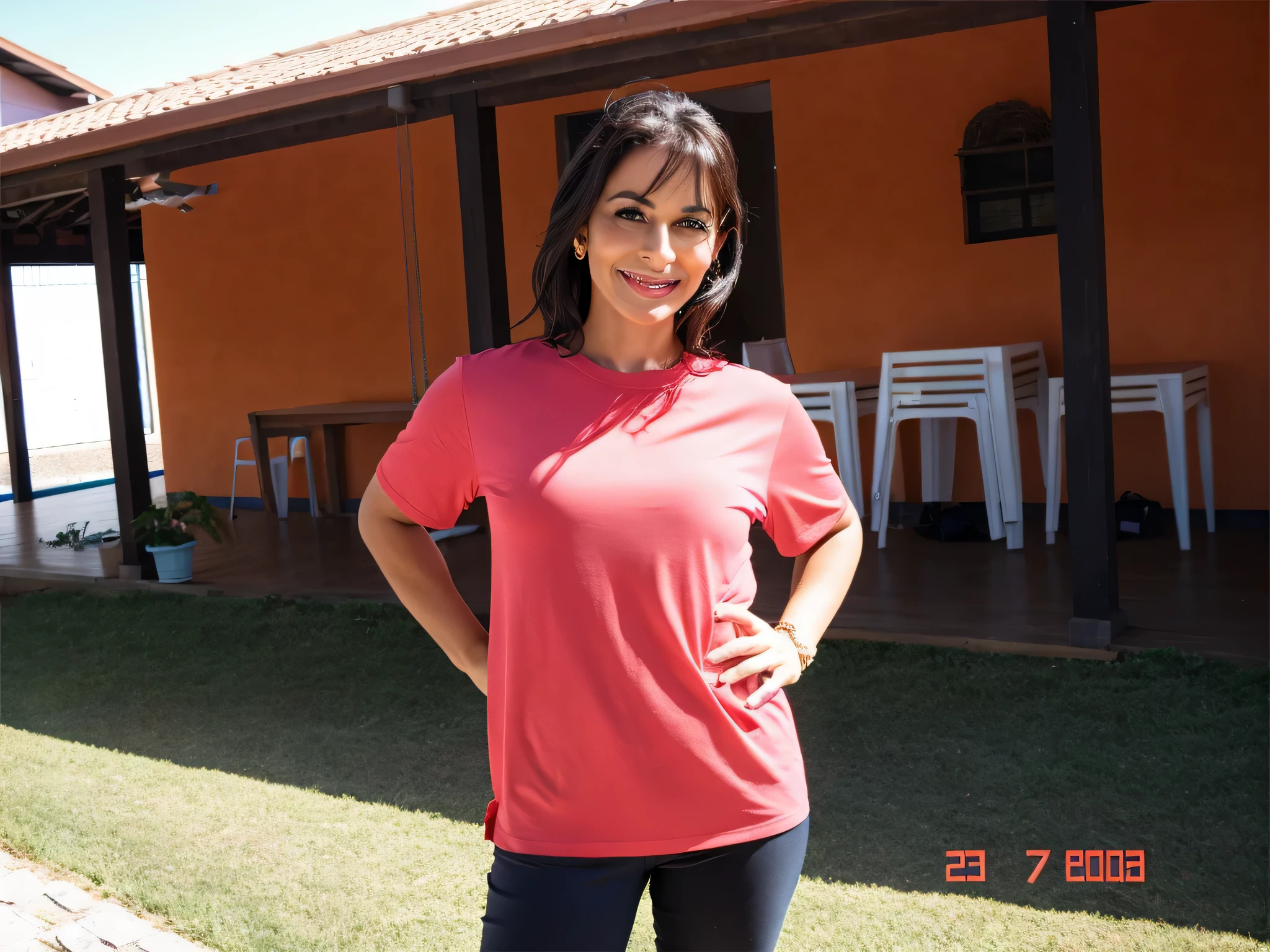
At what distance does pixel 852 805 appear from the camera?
3.12m

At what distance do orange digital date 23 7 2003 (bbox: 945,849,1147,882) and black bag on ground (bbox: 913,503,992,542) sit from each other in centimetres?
342

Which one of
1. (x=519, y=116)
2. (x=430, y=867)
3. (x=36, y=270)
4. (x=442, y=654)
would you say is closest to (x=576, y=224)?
(x=430, y=867)

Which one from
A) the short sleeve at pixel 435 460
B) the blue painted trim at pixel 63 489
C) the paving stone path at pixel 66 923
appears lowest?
the paving stone path at pixel 66 923

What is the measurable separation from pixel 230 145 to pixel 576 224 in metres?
5.45

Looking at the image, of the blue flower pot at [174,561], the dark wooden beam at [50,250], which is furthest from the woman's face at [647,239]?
the dark wooden beam at [50,250]

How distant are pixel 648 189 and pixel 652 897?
2.60ft

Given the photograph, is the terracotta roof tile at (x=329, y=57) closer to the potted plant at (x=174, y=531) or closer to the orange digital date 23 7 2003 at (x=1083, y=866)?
the potted plant at (x=174, y=531)

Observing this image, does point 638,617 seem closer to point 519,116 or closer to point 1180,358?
point 1180,358

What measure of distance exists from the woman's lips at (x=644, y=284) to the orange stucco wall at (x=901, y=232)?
547cm

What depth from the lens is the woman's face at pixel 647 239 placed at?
1311 mm

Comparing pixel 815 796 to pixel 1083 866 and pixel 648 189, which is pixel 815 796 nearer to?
pixel 1083 866

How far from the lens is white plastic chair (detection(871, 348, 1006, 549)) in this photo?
→ 5.62 meters

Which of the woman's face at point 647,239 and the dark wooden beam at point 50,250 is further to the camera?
the dark wooden beam at point 50,250

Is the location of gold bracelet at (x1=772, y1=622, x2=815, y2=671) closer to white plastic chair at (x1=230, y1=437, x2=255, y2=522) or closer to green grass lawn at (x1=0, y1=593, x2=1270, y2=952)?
green grass lawn at (x1=0, y1=593, x2=1270, y2=952)
